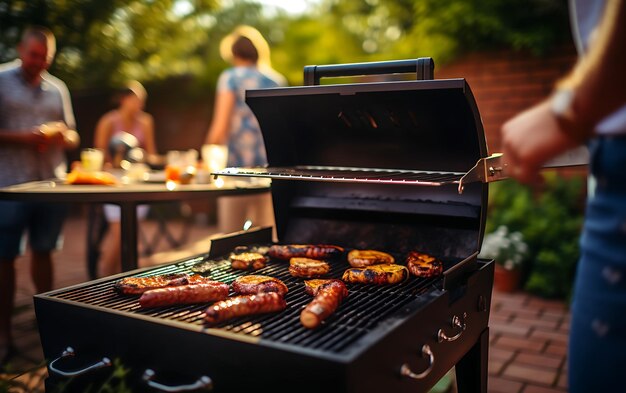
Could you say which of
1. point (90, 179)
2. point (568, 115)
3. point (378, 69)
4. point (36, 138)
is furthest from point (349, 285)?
point (36, 138)

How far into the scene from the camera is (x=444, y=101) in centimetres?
208

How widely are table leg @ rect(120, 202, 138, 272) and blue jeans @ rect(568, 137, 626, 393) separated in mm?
2363

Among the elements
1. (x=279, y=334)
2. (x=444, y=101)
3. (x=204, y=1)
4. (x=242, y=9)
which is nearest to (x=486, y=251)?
(x=444, y=101)

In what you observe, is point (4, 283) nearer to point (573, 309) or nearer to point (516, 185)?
point (573, 309)

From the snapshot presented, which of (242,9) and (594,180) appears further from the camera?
(242,9)

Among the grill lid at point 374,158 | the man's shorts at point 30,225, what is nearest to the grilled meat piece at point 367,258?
the grill lid at point 374,158

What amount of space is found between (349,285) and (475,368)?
69cm

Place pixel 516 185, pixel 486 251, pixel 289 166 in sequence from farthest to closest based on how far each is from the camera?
pixel 516 185 → pixel 486 251 → pixel 289 166

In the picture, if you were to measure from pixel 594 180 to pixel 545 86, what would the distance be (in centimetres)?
494

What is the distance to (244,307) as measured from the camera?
1627mm

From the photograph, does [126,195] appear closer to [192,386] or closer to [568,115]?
[192,386]

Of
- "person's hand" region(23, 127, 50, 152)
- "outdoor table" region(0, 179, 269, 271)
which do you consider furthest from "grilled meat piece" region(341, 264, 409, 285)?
"person's hand" region(23, 127, 50, 152)

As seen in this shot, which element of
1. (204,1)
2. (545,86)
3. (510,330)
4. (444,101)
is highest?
(204,1)

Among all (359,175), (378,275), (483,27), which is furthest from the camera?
(483,27)
